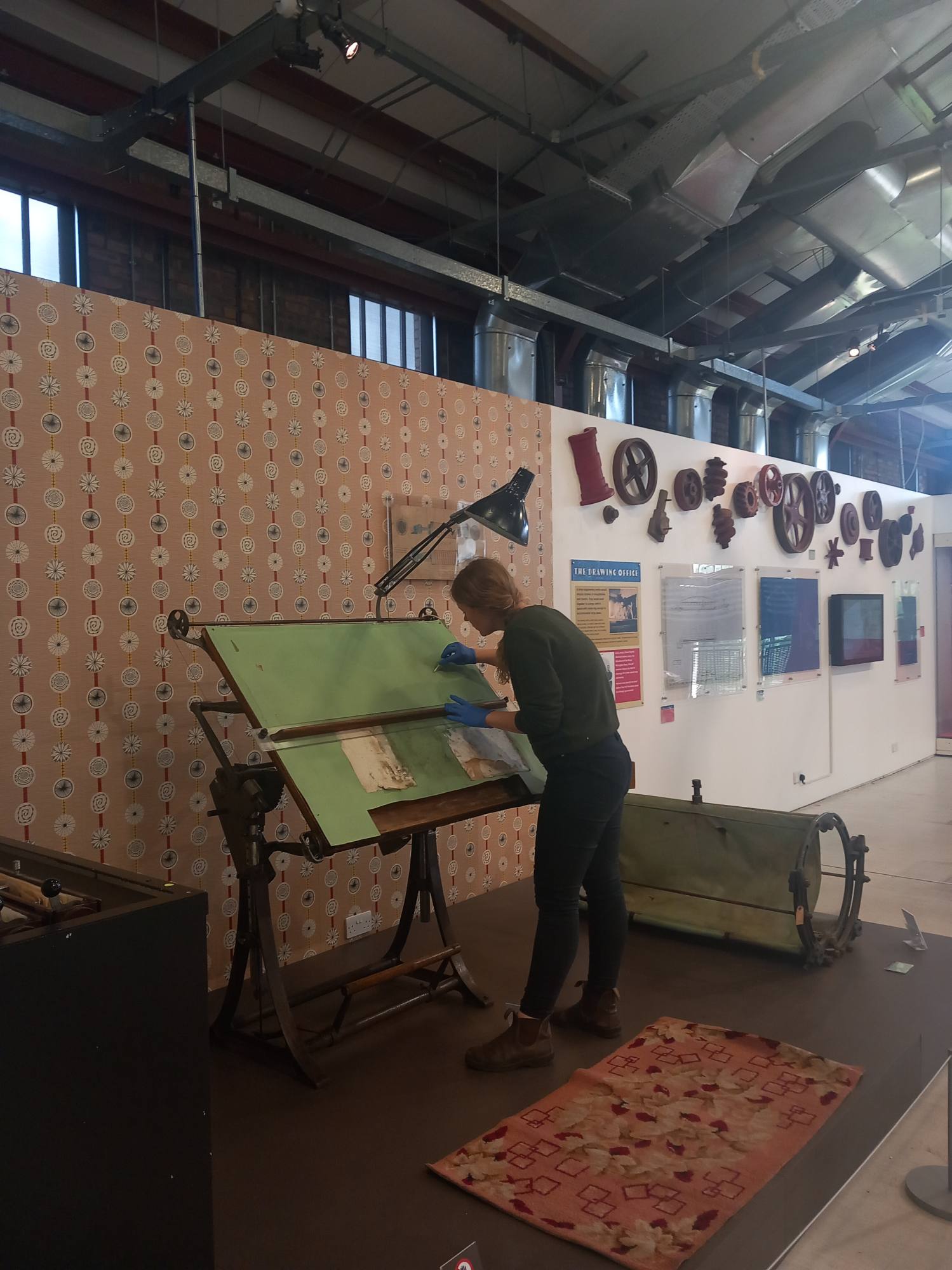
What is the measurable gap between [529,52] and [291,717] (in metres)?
4.10

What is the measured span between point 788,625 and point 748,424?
1.85 meters

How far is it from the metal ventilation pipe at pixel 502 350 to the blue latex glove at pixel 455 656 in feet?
8.84

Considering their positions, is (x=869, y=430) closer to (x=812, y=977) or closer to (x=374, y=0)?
(x=374, y=0)

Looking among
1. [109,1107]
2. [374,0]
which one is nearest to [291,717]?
[109,1107]

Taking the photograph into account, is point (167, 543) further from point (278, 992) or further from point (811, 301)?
point (811, 301)

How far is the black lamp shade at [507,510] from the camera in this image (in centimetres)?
324

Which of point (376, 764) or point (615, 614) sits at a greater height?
point (615, 614)

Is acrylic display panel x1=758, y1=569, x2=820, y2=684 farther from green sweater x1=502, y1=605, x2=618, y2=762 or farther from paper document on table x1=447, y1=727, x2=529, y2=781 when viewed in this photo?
green sweater x1=502, y1=605, x2=618, y2=762

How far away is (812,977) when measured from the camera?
3.49m

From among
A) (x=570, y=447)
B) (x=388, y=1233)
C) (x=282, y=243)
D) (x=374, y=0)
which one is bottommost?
(x=388, y=1233)

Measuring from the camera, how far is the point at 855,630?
8008mm

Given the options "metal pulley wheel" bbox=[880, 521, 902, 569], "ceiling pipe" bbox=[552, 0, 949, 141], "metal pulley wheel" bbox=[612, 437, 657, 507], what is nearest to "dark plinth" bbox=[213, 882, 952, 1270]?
"metal pulley wheel" bbox=[612, 437, 657, 507]

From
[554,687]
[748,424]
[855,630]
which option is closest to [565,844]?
[554,687]

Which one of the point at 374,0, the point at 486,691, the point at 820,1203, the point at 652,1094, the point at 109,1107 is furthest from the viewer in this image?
the point at 374,0
